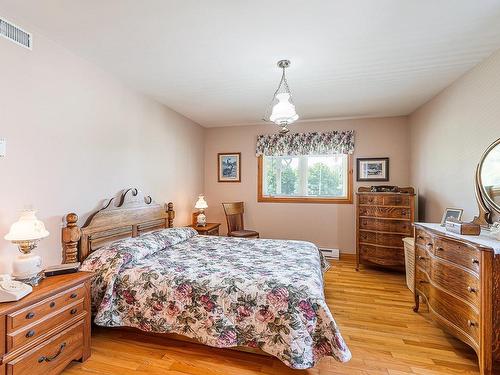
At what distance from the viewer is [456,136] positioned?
280 centimetres

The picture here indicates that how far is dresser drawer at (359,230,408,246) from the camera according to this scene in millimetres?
3632

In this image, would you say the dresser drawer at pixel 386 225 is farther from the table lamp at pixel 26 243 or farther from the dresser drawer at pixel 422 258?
the table lamp at pixel 26 243

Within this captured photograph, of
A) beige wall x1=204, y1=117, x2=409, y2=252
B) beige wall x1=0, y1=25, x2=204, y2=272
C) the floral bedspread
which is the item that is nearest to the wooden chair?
beige wall x1=204, y1=117, x2=409, y2=252

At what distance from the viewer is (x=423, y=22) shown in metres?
1.83

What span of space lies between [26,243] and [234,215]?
122 inches

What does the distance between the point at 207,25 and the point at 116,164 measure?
68.8 inches

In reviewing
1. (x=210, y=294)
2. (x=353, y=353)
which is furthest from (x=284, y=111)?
(x=353, y=353)

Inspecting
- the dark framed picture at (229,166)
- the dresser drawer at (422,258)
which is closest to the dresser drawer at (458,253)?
the dresser drawer at (422,258)

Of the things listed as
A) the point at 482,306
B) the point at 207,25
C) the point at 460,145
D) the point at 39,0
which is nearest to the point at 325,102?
the point at 460,145

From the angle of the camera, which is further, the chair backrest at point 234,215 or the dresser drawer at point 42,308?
the chair backrest at point 234,215

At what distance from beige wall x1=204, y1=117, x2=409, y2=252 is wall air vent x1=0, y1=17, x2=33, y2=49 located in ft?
10.5

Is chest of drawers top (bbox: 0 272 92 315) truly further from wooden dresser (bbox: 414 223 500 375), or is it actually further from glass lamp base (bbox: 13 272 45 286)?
wooden dresser (bbox: 414 223 500 375)

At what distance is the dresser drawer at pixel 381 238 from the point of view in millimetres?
3632

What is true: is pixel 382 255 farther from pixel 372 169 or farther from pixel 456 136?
pixel 456 136
